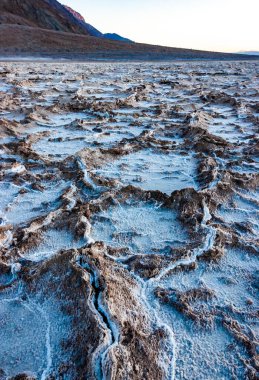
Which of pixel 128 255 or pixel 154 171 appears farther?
pixel 154 171

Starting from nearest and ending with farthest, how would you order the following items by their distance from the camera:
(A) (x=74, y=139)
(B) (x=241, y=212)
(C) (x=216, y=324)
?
(C) (x=216, y=324)
(B) (x=241, y=212)
(A) (x=74, y=139)

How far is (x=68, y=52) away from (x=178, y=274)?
73.2ft

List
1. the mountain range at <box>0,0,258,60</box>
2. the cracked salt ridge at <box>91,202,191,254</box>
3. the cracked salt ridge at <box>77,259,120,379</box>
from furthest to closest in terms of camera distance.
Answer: the mountain range at <box>0,0,258,60</box>
the cracked salt ridge at <box>91,202,191,254</box>
the cracked salt ridge at <box>77,259,120,379</box>

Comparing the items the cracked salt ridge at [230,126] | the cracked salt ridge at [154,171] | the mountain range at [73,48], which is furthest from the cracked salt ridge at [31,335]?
the mountain range at [73,48]

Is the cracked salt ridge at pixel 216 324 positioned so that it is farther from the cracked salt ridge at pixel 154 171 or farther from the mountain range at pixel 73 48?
the mountain range at pixel 73 48

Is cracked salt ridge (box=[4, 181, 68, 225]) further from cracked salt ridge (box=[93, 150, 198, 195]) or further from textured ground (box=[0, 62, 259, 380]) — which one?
cracked salt ridge (box=[93, 150, 198, 195])

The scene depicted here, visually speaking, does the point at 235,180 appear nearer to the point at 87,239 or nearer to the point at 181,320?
the point at 87,239

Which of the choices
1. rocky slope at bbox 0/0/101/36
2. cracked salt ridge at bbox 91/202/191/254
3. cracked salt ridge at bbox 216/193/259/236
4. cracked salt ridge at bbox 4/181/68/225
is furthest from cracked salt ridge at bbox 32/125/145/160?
rocky slope at bbox 0/0/101/36

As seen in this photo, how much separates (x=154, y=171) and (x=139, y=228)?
3.06ft

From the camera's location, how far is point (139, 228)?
2184mm

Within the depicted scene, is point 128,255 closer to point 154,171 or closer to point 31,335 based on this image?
point 31,335

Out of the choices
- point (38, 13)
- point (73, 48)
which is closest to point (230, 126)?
point (73, 48)

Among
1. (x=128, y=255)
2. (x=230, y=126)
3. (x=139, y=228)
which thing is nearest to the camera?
(x=128, y=255)

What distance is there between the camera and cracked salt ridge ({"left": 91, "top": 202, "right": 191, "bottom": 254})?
6.64 feet
